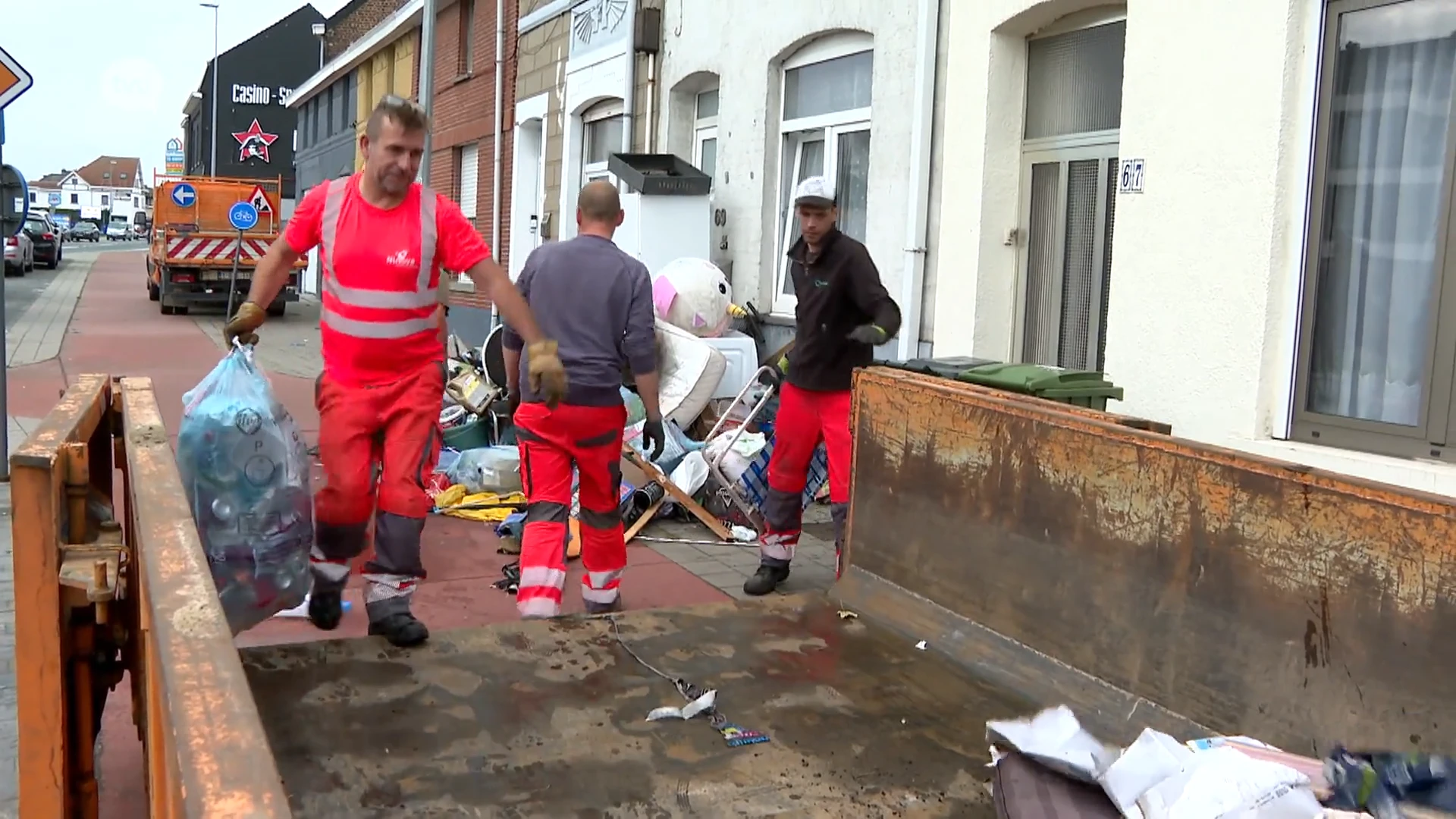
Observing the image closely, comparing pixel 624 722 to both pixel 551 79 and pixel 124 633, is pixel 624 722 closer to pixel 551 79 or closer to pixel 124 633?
pixel 124 633

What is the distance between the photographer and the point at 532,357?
4094 millimetres

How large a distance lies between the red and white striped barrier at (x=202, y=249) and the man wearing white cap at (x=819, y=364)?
20.4 metres

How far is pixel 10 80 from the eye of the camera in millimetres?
8023

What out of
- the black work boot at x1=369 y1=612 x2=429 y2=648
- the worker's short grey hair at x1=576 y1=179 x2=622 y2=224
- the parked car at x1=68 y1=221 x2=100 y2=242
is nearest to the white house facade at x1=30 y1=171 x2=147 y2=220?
the parked car at x1=68 y1=221 x2=100 y2=242

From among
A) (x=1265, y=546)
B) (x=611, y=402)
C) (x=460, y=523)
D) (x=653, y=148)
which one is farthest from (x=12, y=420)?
(x=1265, y=546)

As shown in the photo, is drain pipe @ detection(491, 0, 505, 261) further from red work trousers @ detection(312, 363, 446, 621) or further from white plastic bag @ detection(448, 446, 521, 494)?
red work trousers @ detection(312, 363, 446, 621)

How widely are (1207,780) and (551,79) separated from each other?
13.4 m

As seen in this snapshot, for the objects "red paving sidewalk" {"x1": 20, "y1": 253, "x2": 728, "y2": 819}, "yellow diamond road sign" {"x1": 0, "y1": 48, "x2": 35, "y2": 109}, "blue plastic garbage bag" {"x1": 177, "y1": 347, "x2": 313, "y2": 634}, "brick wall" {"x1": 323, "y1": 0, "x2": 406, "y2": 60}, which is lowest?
"red paving sidewalk" {"x1": 20, "y1": 253, "x2": 728, "y2": 819}

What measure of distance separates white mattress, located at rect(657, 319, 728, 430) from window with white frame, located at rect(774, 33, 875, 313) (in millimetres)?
1413

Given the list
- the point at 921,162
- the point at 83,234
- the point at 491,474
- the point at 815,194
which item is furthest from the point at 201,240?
the point at 83,234

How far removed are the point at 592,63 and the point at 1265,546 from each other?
11063mm

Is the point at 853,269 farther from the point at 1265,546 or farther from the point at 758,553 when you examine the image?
the point at 1265,546

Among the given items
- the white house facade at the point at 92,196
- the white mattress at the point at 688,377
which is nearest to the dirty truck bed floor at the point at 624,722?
the white mattress at the point at 688,377

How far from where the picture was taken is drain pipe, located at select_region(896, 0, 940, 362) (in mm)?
7738
